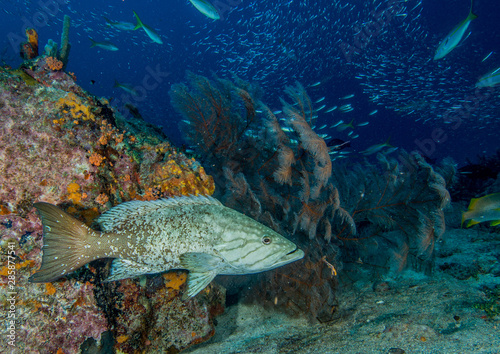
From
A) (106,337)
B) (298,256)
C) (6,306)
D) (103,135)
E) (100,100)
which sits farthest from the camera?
(100,100)

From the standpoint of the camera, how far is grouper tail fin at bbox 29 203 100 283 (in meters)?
2.04

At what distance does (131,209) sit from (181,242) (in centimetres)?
64

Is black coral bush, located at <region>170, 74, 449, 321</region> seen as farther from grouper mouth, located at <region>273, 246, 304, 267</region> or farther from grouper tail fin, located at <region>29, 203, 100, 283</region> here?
grouper tail fin, located at <region>29, 203, 100, 283</region>

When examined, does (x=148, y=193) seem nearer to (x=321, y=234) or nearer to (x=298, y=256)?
(x=298, y=256)

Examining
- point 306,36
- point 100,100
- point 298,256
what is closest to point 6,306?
point 100,100

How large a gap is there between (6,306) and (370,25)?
118 feet

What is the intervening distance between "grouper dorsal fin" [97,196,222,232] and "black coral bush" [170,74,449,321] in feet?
5.03

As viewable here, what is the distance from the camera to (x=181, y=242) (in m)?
2.31

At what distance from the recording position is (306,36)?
3256 cm

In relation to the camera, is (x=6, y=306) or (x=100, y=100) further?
(x=100, y=100)

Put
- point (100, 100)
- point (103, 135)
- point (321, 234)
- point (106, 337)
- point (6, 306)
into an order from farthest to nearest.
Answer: point (321, 234)
point (100, 100)
point (103, 135)
point (106, 337)
point (6, 306)

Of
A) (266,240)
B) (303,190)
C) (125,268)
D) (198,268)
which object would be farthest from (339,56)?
(125,268)

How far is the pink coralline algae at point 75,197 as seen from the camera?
7.54 feet

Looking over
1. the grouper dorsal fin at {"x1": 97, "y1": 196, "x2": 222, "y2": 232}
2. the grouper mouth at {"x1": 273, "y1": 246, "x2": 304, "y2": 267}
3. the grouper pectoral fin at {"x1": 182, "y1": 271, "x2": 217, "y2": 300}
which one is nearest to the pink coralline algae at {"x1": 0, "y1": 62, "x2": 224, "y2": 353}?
the grouper dorsal fin at {"x1": 97, "y1": 196, "x2": 222, "y2": 232}
